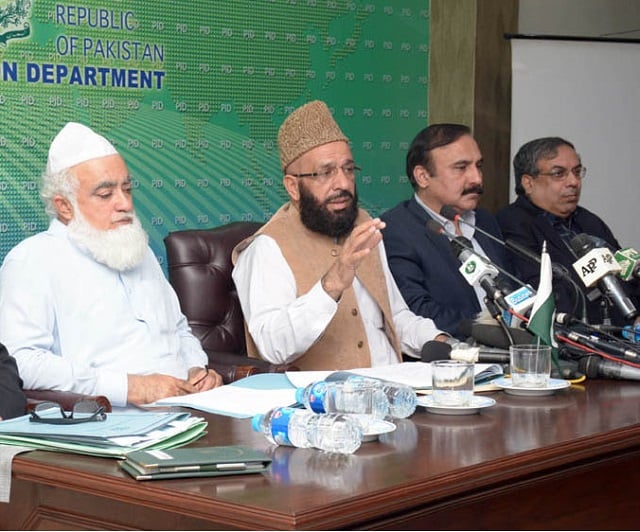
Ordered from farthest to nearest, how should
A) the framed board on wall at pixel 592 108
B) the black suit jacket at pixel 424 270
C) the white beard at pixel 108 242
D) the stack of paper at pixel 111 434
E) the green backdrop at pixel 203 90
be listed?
the framed board on wall at pixel 592 108, the black suit jacket at pixel 424 270, the green backdrop at pixel 203 90, the white beard at pixel 108 242, the stack of paper at pixel 111 434

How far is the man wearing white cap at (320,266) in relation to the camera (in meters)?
3.94

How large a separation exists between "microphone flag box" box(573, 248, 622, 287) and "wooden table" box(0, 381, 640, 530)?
0.61 metres

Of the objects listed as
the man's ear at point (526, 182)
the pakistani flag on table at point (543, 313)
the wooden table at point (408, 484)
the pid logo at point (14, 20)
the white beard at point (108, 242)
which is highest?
the pid logo at point (14, 20)

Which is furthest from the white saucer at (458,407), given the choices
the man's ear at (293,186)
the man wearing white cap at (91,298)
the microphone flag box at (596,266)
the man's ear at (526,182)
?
the man's ear at (526,182)

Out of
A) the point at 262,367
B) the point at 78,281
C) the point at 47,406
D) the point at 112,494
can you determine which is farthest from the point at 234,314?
the point at 112,494

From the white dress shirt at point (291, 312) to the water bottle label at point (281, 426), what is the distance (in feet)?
4.47

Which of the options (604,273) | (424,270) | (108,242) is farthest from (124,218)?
(604,273)

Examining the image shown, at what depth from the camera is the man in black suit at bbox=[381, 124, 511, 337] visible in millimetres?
4441

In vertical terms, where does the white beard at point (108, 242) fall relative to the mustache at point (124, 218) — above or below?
below

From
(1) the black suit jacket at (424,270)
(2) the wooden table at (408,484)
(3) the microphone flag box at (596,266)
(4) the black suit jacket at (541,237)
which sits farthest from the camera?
(4) the black suit jacket at (541,237)

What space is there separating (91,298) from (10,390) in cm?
56

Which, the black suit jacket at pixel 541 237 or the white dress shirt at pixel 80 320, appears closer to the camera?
the white dress shirt at pixel 80 320

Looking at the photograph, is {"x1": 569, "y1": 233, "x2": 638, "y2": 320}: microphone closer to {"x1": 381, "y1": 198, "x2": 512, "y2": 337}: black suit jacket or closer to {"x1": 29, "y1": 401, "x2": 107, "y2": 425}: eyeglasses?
{"x1": 381, "y1": 198, "x2": 512, "y2": 337}: black suit jacket

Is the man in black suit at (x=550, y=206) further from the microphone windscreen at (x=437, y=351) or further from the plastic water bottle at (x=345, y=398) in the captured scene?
the plastic water bottle at (x=345, y=398)
